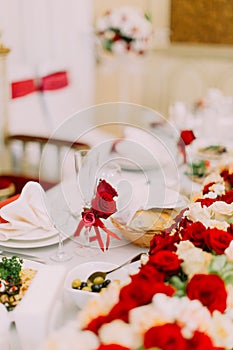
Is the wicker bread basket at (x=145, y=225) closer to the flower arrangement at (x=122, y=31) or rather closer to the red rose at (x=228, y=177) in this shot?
the red rose at (x=228, y=177)

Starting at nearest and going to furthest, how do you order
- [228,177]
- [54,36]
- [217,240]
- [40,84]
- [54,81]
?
[217,240] < [228,177] < [40,84] < [54,81] < [54,36]

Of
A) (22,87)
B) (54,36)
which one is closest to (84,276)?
(22,87)

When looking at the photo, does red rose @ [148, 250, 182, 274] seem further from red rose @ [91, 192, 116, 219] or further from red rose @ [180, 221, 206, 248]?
red rose @ [91, 192, 116, 219]

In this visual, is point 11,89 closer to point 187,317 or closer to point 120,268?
point 120,268

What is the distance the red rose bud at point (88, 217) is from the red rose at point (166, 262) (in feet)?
1.40

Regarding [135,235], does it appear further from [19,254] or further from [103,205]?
[19,254]

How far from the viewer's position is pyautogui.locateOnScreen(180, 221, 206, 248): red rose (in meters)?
1.20

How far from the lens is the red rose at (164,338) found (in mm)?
859

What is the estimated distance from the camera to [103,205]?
1.49 metres

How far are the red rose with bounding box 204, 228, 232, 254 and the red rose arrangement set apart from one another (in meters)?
0.34

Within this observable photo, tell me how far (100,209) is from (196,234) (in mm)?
361

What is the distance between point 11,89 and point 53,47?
73 centimetres

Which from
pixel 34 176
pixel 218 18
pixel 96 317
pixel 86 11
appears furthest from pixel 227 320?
pixel 218 18

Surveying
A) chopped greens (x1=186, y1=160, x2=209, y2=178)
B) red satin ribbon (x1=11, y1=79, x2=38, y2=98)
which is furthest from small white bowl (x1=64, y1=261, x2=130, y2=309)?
red satin ribbon (x1=11, y1=79, x2=38, y2=98)
